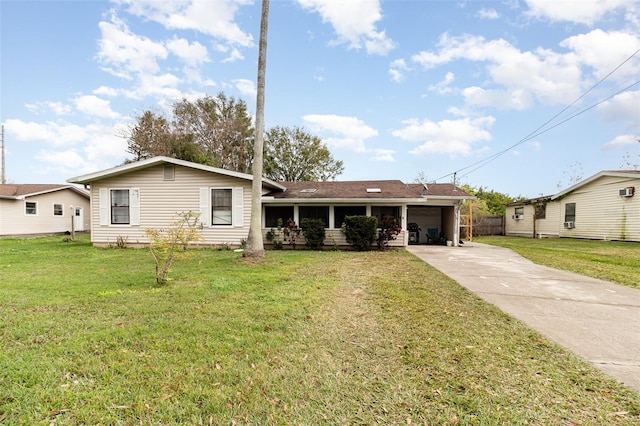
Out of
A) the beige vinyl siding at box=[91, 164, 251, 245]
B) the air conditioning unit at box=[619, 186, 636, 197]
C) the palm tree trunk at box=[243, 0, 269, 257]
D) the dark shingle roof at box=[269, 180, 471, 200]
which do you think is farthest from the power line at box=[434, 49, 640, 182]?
the beige vinyl siding at box=[91, 164, 251, 245]

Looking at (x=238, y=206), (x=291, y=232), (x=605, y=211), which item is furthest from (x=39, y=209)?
(x=605, y=211)

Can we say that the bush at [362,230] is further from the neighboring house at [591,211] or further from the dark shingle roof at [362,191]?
the neighboring house at [591,211]

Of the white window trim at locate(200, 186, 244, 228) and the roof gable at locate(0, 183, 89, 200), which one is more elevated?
the roof gable at locate(0, 183, 89, 200)

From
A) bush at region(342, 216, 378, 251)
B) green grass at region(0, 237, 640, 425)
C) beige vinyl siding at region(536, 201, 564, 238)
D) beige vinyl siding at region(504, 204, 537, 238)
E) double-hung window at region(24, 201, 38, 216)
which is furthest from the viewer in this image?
beige vinyl siding at region(504, 204, 537, 238)

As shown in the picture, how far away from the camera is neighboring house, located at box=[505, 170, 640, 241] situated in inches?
555

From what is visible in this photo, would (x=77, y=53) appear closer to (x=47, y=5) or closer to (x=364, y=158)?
(x=47, y=5)

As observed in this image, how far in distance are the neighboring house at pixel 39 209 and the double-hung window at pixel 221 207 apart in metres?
9.74

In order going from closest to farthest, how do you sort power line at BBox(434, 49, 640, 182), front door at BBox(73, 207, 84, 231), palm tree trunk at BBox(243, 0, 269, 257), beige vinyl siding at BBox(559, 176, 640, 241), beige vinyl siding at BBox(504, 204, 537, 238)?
palm tree trunk at BBox(243, 0, 269, 257), power line at BBox(434, 49, 640, 182), beige vinyl siding at BBox(559, 176, 640, 241), beige vinyl siding at BBox(504, 204, 537, 238), front door at BBox(73, 207, 84, 231)

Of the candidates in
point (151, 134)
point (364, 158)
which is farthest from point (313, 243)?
point (151, 134)

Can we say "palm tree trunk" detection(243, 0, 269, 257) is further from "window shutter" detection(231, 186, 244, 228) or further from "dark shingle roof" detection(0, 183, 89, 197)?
"dark shingle roof" detection(0, 183, 89, 197)

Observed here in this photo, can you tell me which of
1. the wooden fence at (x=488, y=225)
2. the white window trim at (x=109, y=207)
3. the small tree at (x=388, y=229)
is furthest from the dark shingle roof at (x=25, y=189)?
the wooden fence at (x=488, y=225)

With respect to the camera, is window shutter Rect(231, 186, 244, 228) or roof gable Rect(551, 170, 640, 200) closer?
window shutter Rect(231, 186, 244, 228)

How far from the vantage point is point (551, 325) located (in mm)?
3730

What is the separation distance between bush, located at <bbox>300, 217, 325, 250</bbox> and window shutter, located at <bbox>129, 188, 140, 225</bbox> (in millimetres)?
6473
